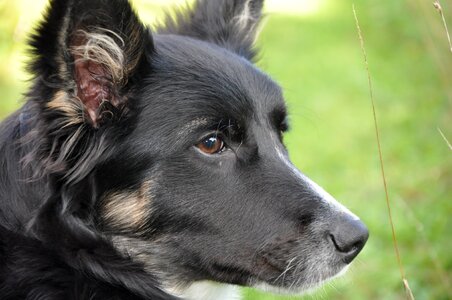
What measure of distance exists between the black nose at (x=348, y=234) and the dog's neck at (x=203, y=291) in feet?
2.71

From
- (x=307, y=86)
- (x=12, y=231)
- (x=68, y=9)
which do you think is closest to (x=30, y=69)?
(x=68, y=9)

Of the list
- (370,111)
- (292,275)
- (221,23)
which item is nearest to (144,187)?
(292,275)

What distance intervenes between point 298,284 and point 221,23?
2.07 m

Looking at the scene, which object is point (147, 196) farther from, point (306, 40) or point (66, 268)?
point (306, 40)

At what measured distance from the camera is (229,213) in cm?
379

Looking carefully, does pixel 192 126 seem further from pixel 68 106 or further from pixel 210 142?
pixel 68 106

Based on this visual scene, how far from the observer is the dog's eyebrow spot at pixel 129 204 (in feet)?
12.3

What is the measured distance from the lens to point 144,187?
12.3 ft

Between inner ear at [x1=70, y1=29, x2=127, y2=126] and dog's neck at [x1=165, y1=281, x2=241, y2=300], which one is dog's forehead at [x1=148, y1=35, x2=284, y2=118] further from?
dog's neck at [x1=165, y1=281, x2=241, y2=300]

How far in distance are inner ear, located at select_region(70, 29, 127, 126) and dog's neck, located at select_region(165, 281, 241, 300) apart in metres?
1.11

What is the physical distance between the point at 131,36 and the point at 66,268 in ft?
4.25

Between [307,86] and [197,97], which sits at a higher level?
[197,97]

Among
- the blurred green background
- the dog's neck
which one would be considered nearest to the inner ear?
the blurred green background

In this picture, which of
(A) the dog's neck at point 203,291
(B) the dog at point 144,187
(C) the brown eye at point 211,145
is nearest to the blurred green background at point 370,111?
(B) the dog at point 144,187
